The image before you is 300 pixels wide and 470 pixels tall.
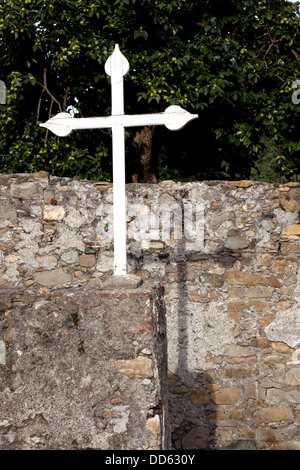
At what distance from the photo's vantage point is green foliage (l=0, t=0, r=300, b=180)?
6.85 meters

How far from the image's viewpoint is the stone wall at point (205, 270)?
479 centimetres

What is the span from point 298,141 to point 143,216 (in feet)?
10.7

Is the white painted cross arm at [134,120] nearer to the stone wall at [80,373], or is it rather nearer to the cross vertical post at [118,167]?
the cross vertical post at [118,167]

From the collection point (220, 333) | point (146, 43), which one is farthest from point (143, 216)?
point (146, 43)

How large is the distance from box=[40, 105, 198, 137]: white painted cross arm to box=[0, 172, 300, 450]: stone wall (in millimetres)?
1532

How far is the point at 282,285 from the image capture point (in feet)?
15.8

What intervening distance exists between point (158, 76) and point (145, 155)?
1.09 m

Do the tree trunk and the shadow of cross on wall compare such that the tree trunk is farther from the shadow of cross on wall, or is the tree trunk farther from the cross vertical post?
the cross vertical post

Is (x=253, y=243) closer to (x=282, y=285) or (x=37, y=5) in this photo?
(x=282, y=285)

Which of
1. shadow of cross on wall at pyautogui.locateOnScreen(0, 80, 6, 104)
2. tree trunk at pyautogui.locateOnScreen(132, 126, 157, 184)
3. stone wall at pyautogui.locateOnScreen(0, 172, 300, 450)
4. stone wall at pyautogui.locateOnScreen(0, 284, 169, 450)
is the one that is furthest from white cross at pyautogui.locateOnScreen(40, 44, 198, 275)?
tree trunk at pyautogui.locateOnScreen(132, 126, 157, 184)

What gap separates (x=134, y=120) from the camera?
320 centimetres

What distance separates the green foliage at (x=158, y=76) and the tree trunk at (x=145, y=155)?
16 cm

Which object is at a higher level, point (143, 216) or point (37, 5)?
point (37, 5)
